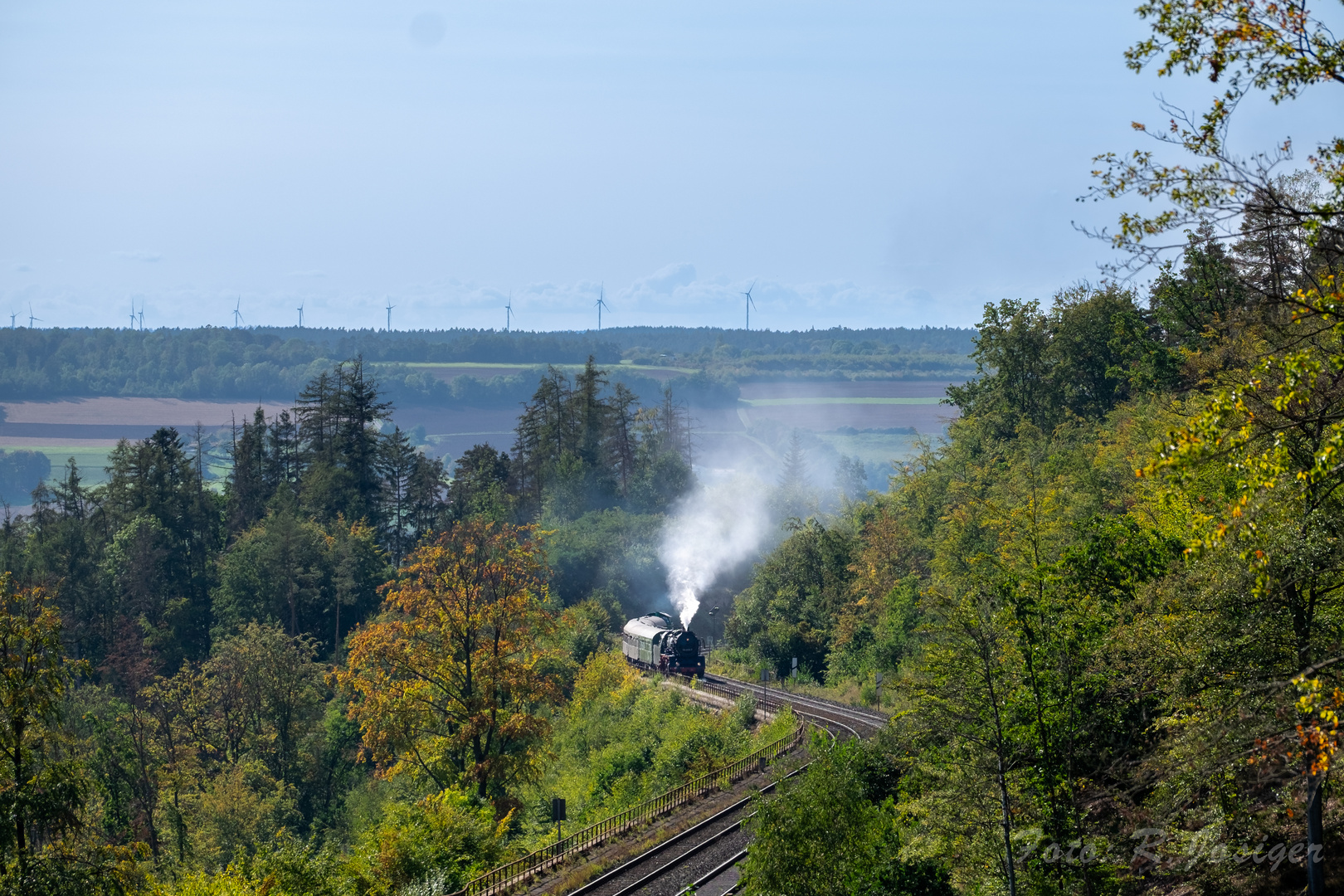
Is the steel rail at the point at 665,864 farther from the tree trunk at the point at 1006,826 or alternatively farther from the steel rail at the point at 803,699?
the steel rail at the point at 803,699

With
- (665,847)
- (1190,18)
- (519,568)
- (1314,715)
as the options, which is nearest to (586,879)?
(665,847)

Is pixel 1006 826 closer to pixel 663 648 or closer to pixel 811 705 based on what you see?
pixel 811 705

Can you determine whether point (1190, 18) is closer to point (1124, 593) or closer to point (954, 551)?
point (1124, 593)

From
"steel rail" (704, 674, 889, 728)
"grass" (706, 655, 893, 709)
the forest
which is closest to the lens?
the forest

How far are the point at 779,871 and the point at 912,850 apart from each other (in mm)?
2926

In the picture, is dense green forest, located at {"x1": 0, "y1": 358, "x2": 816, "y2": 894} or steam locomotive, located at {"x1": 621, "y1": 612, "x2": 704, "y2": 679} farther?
steam locomotive, located at {"x1": 621, "y1": 612, "x2": 704, "y2": 679}

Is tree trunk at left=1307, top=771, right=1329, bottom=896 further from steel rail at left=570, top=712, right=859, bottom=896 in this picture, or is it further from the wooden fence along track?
the wooden fence along track

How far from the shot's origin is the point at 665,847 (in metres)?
30.7

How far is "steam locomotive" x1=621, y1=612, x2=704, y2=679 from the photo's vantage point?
62.0 metres

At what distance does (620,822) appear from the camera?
1312 inches

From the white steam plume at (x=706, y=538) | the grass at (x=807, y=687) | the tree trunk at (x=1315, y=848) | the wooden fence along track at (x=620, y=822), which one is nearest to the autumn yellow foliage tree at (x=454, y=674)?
the wooden fence along track at (x=620, y=822)

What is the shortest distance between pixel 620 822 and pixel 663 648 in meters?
30.0

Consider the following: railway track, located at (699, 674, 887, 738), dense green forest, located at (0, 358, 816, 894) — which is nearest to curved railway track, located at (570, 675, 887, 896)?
dense green forest, located at (0, 358, 816, 894)

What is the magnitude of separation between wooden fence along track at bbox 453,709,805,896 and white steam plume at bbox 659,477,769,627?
46710 millimetres
